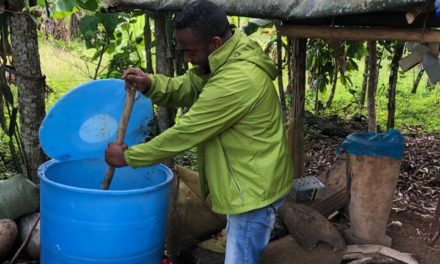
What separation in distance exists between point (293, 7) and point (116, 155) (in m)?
1.14

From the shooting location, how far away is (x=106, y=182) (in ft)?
8.47

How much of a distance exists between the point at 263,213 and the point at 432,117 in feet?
21.8

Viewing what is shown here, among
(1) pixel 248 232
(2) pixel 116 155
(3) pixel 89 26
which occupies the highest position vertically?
(3) pixel 89 26

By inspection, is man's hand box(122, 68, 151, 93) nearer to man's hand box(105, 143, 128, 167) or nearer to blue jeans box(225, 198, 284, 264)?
man's hand box(105, 143, 128, 167)

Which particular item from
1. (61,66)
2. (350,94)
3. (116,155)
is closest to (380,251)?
(116,155)

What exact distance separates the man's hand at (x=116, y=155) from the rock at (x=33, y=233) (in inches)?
46.6

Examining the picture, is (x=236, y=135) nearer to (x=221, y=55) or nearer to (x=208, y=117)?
(x=208, y=117)

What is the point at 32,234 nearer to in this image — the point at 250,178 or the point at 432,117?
the point at 250,178

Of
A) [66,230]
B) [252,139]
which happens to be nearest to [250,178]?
[252,139]

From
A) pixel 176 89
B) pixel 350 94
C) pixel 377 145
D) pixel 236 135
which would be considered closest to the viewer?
pixel 236 135

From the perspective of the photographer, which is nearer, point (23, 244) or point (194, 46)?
point (194, 46)

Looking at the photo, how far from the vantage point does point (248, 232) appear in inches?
96.1

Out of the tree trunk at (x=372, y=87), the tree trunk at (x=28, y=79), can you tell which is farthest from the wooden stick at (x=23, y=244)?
the tree trunk at (x=372, y=87)

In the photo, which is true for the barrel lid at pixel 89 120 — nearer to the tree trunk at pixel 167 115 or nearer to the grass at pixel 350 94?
the tree trunk at pixel 167 115
